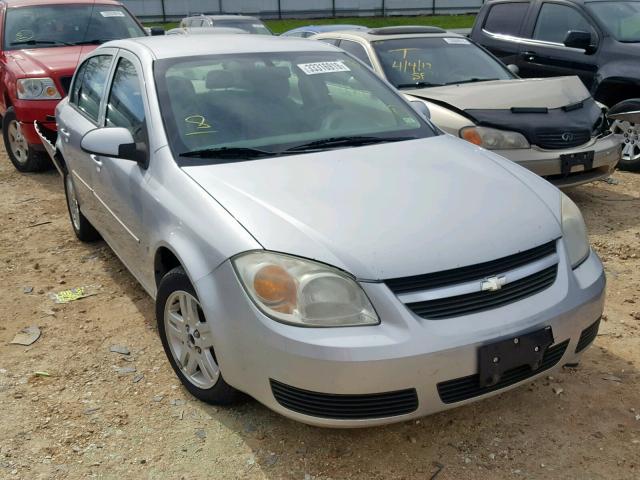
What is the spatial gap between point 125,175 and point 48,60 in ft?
14.4

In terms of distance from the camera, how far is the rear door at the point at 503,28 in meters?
7.61

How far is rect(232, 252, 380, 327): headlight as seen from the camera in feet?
7.67

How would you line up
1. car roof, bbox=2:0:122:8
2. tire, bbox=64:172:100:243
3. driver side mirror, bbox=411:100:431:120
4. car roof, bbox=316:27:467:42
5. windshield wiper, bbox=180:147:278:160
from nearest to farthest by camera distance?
windshield wiper, bbox=180:147:278:160
driver side mirror, bbox=411:100:431:120
tire, bbox=64:172:100:243
car roof, bbox=316:27:467:42
car roof, bbox=2:0:122:8

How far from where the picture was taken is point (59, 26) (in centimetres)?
771

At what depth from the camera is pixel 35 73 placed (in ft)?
22.4

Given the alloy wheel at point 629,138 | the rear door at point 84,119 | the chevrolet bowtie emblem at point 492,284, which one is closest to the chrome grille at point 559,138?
the alloy wheel at point 629,138

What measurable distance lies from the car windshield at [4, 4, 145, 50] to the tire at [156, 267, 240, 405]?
5681 mm

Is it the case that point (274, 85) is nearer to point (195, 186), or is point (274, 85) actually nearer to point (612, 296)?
point (195, 186)

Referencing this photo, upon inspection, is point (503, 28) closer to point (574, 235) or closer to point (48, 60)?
point (48, 60)

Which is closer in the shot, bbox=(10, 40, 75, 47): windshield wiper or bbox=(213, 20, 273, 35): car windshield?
bbox=(10, 40, 75, 47): windshield wiper

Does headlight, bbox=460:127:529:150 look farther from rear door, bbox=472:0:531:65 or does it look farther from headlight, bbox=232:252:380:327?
headlight, bbox=232:252:380:327

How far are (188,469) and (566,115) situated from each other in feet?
14.1

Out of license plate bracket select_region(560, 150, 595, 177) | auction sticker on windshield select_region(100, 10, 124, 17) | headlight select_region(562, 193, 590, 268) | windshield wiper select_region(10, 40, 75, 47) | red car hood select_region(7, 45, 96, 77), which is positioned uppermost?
auction sticker on windshield select_region(100, 10, 124, 17)

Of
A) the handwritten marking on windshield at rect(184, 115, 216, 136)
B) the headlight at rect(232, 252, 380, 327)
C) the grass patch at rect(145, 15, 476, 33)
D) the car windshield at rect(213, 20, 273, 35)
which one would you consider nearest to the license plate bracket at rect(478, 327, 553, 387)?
the headlight at rect(232, 252, 380, 327)
